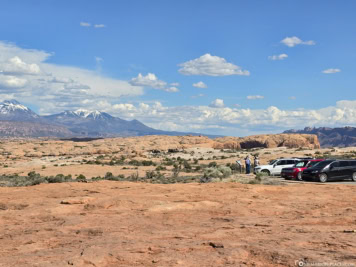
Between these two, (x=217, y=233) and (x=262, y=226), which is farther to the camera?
(x=262, y=226)

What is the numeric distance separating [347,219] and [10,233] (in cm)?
944

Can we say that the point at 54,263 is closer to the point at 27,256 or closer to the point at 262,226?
the point at 27,256

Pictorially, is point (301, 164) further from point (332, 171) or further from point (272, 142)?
point (272, 142)

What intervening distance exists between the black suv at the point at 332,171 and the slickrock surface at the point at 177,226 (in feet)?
21.4

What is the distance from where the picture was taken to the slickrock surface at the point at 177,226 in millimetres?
7457

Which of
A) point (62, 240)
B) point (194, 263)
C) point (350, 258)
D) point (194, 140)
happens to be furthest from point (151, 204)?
point (194, 140)

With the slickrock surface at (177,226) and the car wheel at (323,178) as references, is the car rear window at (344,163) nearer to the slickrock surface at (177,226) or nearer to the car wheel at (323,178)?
the car wheel at (323,178)

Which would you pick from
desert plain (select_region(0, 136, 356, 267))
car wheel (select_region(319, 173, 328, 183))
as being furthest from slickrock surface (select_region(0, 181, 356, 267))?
car wheel (select_region(319, 173, 328, 183))

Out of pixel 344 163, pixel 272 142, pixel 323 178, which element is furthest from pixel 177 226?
pixel 272 142

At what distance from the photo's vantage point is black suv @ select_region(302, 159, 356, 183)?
81.4ft

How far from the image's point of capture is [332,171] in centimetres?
2495

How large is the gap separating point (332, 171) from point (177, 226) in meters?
17.4

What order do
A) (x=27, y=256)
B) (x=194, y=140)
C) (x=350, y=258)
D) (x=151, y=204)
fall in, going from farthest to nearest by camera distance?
(x=194, y=140) → (x=151, y=204) → (x=27, y=256) → (x=350, y=258)

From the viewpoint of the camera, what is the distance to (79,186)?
782 inches
